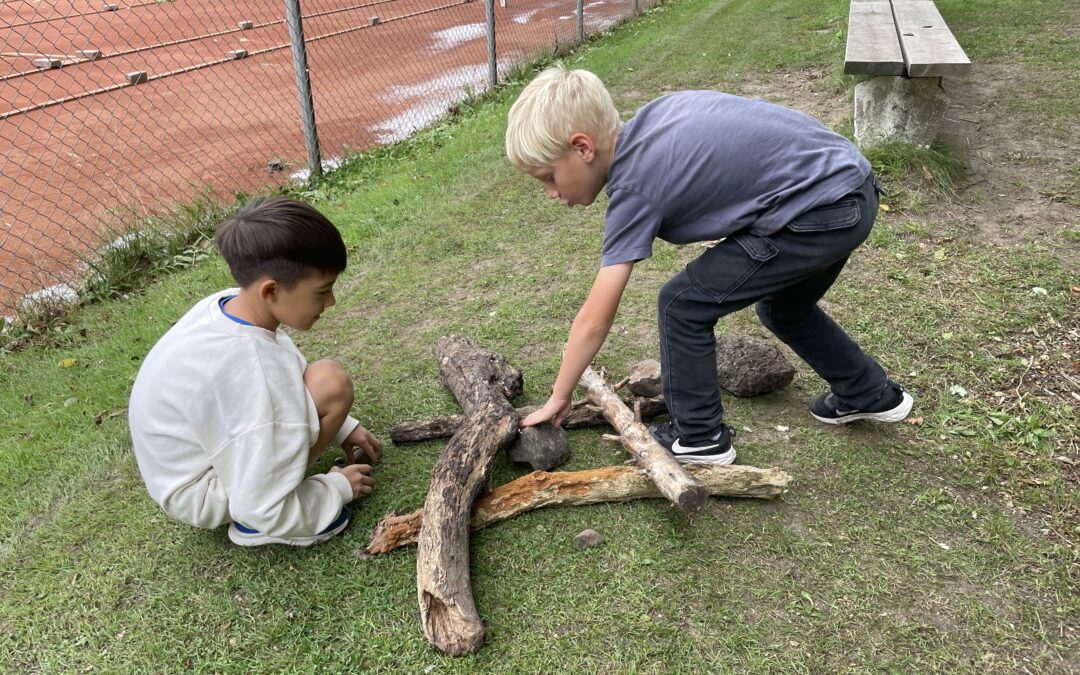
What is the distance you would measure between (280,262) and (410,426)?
903 millimetres

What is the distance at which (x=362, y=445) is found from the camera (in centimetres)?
270

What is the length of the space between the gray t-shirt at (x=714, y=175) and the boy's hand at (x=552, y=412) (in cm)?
50

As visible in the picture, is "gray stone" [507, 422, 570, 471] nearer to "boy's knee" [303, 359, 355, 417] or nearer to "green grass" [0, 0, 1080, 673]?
"green grass" [0, 0, 1080, 673]

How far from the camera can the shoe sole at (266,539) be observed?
2.36 meters

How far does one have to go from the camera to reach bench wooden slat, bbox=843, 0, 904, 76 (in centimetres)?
450

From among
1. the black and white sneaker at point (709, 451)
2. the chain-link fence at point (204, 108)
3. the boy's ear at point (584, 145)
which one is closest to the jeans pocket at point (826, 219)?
the boy's ear at point (584, 145)

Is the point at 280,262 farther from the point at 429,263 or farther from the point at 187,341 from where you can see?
the point at 429,263

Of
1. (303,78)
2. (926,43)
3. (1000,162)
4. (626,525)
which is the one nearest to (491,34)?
(303,78)

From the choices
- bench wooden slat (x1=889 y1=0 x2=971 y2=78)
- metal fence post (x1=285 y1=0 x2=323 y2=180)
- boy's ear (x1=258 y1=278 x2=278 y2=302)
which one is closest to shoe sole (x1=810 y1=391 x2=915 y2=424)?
boy's ear (x1=258 y1=278 x2=278 y2=302)

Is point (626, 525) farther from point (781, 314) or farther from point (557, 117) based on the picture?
point (557, 117)

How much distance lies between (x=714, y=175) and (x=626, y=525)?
112cm

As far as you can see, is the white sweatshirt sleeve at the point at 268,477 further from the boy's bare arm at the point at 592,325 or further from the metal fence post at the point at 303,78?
the metal fence post at the point at 303,78

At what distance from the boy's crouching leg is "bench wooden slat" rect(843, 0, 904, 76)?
3.72 m

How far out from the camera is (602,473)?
2.49m
